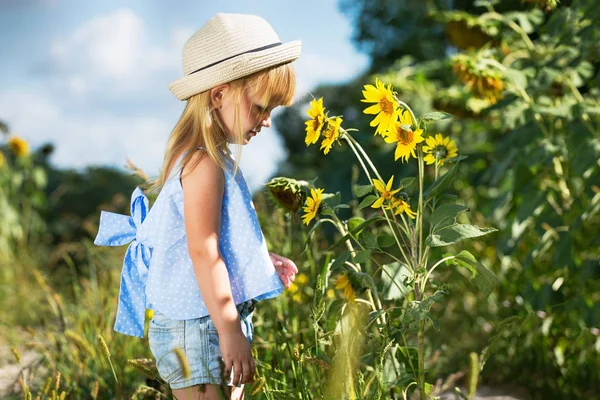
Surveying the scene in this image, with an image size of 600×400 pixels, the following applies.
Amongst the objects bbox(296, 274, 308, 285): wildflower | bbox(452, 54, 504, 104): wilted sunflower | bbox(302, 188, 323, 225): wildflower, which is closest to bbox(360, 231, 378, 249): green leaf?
bbox(302, 188, 323, 225): wildflower

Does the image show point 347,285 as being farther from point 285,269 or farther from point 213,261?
point 213,261

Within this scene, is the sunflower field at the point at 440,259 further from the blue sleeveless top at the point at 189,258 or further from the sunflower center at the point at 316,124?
the blue sleeveless top at the point at 189,258

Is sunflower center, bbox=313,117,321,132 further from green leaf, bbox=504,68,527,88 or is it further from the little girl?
green leaf, bbox=504,68,527,88

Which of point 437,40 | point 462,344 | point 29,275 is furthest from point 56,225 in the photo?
point 462,344

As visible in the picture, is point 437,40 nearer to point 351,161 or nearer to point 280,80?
point 351,161

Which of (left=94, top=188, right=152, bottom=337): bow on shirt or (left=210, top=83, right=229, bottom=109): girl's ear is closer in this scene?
(left=210, top=83, right=229, bottom=109): girl's ear

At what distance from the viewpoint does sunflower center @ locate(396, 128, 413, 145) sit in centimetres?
157

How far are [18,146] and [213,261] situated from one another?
4377 millimetres

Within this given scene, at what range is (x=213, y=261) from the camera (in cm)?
155

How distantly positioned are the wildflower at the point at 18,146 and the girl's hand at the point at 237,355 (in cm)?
442

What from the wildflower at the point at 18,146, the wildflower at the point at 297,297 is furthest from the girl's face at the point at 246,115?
the wildflower at the point at 18,146

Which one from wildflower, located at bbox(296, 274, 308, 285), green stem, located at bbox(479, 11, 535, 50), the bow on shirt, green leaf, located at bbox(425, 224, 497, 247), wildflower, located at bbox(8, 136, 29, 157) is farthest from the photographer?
wildflower, located at bbox(8, 136, 29, 157)

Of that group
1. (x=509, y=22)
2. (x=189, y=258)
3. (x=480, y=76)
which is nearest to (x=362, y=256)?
(x=189, y=258)

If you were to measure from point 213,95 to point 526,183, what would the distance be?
4.46ft
